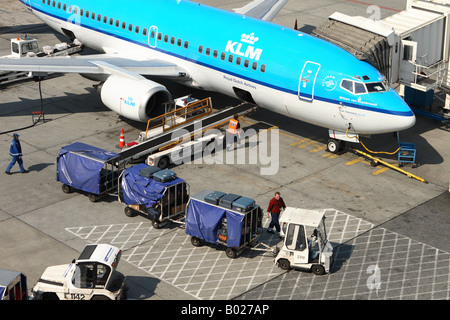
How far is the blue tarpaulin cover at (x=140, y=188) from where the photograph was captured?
2691 cm

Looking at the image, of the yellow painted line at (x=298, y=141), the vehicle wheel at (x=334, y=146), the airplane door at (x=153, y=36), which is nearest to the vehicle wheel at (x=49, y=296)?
the yellow painted line at (x=298, y=141)

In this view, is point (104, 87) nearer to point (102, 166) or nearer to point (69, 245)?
point (102, 166)

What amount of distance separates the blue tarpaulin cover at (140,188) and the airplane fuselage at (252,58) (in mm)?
8873

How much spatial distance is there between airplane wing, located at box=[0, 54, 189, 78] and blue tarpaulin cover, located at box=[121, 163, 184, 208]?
9555mm

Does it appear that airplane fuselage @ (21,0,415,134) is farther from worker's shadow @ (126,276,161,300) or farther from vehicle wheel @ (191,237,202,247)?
worker's shadow @ (126,276,161,300)

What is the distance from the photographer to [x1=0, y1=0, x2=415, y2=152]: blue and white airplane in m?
32.3

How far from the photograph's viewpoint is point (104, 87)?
35812 millimetres

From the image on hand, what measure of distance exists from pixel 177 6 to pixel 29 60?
845 cm

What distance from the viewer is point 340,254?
1038 inches

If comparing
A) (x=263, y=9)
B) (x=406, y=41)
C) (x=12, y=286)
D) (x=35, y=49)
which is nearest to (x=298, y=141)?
(x=406, y=41)

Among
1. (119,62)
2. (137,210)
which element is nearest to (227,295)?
(137,210)

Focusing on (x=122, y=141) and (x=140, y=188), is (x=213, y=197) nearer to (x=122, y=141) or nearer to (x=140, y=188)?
(x=140, y=188)

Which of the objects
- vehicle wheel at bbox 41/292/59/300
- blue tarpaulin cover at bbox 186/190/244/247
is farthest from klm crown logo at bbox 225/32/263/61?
vehicle wheel at bbox 41/292/59/300

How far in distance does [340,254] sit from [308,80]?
9676mm
